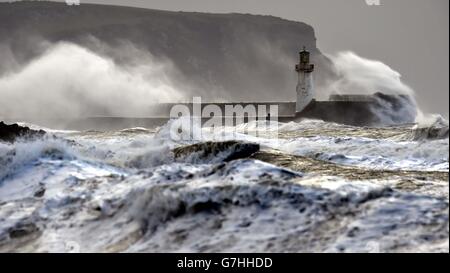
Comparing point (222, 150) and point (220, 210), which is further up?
point (222, 150)

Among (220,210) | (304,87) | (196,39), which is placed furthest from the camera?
(196,39)

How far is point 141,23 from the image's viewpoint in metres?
110

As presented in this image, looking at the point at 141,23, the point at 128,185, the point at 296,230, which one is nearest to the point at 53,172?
the point at 128,185

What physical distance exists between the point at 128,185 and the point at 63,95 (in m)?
65.3

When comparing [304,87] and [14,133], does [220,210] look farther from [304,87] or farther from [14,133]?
[304,87]

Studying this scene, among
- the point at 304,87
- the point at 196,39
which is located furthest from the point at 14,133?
the point at 196,39

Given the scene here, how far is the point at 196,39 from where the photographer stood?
110m

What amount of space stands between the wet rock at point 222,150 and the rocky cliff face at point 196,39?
88478mm

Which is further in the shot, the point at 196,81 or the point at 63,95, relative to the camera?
the point at 196,81

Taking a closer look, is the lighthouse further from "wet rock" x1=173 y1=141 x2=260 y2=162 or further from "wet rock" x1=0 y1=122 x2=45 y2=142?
"wet rock" x1=173 y1=141 x2=260 y2=162

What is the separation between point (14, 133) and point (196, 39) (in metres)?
99.1

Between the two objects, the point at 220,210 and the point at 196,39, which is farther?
the point at 196,39

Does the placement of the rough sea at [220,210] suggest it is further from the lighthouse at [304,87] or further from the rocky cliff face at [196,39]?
the rocky cliff face at [196,39]
